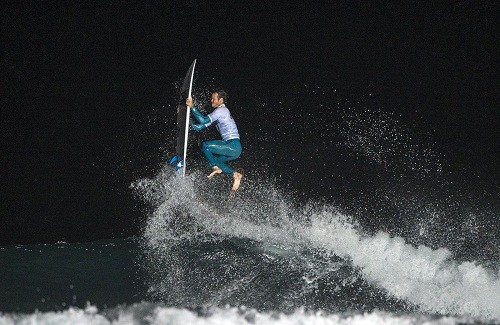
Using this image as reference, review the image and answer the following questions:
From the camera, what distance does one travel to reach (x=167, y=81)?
556 centimetres

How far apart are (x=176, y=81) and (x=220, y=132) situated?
104 cm

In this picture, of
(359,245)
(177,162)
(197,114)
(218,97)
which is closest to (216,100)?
(218,97)

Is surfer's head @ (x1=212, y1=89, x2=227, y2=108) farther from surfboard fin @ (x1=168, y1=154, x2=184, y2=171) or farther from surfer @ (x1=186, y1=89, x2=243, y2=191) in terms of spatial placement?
surfboard fin @ (x1=168, y1=154, x2=184, y2=171)

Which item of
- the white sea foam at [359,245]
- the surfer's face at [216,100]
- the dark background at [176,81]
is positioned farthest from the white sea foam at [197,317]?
the dark background at [176,81]

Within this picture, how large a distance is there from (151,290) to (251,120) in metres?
2.42

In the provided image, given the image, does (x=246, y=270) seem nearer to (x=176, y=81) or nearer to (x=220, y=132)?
(x=220, y=132)

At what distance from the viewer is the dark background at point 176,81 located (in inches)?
210

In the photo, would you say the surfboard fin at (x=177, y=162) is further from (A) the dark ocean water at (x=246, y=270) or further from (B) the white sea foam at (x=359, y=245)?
(A) the dark ocean water at (x=246, y=270)

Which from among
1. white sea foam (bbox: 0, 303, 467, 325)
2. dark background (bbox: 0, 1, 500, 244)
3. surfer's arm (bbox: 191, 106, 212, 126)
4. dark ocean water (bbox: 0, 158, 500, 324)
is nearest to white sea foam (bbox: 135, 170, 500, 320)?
dark ocean water (bbox: 0, 158, 500, 324)

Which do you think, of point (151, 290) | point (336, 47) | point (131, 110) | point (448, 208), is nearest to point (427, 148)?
point (448, 208)

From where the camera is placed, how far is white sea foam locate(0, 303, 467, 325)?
3.39m

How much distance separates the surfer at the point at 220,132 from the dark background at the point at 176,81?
2.62ft

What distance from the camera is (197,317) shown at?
3424mm

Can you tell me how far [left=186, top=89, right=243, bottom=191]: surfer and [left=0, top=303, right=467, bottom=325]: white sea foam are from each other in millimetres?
1420
